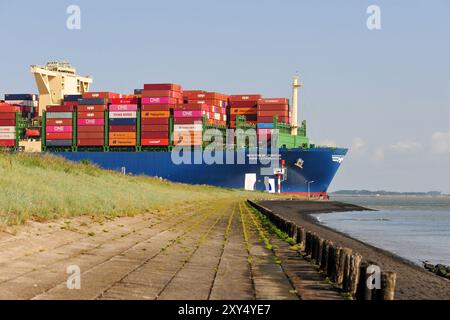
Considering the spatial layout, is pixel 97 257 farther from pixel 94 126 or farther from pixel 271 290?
pixel 94 126

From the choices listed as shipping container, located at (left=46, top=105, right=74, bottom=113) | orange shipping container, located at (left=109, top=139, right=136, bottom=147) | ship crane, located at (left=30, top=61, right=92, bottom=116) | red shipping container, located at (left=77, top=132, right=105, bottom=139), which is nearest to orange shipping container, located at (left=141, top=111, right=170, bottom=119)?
orange shipping container, located at (left=109, top=139, right=136, bottom=147)

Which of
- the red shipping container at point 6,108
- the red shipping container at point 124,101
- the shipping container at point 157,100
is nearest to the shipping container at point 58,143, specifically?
the red shipping container at point 6,108

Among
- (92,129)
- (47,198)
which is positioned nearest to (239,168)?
(92,129)

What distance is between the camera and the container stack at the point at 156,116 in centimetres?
9412

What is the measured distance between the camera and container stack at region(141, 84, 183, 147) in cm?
9412

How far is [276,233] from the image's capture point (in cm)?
2278

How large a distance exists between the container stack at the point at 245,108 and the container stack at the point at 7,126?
111 ft

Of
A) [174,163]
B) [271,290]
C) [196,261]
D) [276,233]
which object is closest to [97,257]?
[196,261]

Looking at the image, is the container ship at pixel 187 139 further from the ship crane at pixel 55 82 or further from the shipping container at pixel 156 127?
the ship crane at pixel 55 82

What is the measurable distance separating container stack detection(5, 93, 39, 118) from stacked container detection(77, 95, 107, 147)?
677 inches

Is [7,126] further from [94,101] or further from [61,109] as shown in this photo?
[94,101]

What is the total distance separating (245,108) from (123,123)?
18.8m

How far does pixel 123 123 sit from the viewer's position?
9600 cm
